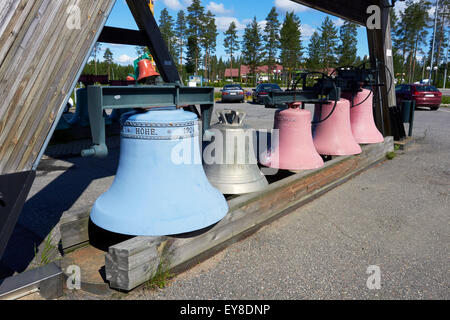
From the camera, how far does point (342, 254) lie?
3318mm

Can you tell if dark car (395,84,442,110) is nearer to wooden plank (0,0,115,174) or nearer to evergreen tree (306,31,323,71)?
wooden plank (0,0,115,174)

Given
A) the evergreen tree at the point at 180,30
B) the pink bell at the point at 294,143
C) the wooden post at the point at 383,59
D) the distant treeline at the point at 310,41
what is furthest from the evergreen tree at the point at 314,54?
the pink bell at the point at 294,143

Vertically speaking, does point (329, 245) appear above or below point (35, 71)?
below

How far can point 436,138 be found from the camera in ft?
33.1

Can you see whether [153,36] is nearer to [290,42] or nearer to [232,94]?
[232,94]

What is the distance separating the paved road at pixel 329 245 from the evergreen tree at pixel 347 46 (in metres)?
66.5

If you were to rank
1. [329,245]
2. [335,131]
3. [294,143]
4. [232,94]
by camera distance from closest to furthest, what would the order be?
[329,245], [294,143], [335,131], [232,94]

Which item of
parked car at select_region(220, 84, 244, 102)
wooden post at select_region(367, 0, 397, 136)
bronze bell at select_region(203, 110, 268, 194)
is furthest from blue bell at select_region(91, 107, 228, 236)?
parked car at select_region(220, 84, 244, 102)

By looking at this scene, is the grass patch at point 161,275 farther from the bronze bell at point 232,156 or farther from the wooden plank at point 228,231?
the bronze bell at point 232,156

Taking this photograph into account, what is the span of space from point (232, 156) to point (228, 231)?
3.00 ft

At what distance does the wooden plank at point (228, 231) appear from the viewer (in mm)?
2498

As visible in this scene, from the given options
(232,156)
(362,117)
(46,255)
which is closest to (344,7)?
(362,117)

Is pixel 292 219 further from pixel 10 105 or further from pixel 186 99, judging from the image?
pixel 10 105

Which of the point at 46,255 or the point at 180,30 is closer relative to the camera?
the point at 46,255
